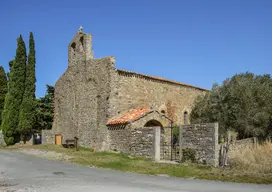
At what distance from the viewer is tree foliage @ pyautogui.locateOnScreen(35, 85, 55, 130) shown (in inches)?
1384

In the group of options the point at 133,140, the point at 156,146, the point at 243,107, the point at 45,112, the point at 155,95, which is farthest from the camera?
the point at 45,112

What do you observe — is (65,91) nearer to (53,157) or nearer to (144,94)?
(144,94)

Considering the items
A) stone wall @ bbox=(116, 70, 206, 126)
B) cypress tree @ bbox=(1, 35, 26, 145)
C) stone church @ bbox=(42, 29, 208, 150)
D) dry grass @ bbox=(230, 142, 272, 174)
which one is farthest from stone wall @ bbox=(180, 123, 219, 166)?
cypress tree @ bbox=(1, 35, 26, 145)

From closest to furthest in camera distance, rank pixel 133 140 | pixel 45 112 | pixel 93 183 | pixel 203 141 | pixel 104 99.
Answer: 1. pixel 93 183
2. pixel 203 141
3. pixel 133 140
4. pixel 104 99
5. pixel 45 112

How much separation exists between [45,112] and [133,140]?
1836cm

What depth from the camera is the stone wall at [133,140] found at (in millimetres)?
19125

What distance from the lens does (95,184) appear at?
10727 mm

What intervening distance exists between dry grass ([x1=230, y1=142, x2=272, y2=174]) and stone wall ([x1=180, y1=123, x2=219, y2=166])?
1.05 m

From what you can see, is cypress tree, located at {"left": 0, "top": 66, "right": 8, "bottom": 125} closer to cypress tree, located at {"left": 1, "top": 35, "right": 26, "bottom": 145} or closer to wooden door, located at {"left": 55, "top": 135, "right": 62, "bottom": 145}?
cypress tree, located at {"left": 1, "top": 35, "right": 26, "bottom": 145}

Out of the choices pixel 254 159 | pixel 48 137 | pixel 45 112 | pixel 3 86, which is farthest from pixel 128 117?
pixel 3 86

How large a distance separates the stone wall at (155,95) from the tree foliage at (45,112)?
42.9 feet

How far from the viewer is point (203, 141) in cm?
1659

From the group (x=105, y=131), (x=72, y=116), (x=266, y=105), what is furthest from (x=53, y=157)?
(x=266, y=105)

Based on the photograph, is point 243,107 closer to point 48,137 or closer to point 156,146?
point 156,146
